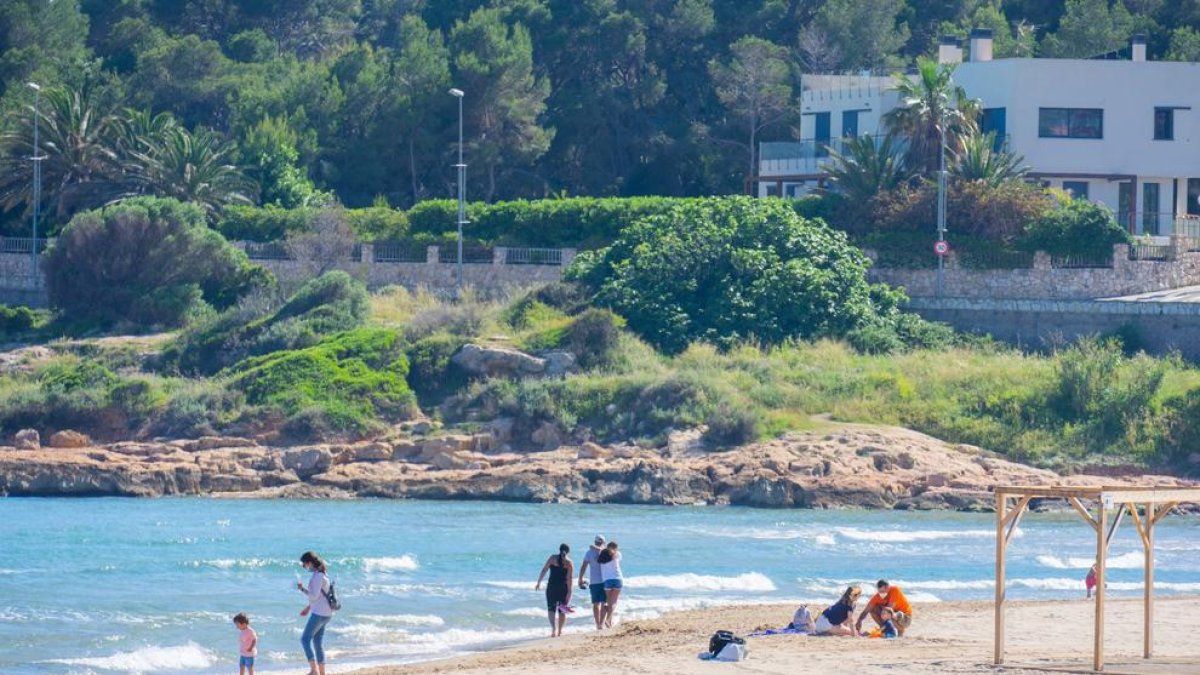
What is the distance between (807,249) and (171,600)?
2679cm

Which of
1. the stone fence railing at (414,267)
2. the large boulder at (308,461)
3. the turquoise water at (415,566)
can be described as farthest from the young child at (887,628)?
the stone fence railing at (414,267)

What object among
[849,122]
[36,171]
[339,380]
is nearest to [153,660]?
[339,380]

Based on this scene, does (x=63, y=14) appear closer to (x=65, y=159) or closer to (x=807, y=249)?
(x=65, y=159)

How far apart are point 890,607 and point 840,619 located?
0.63 meters

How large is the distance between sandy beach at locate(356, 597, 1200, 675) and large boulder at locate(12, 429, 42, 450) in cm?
2318

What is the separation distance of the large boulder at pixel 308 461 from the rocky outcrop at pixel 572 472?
30 mm

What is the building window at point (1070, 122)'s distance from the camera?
5888cm

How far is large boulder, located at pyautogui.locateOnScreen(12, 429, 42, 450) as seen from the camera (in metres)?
46.6

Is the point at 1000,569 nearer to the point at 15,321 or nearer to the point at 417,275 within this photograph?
the point at 417,275

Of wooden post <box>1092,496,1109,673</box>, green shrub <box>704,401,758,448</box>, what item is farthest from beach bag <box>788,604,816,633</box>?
green shrub <box>704,401,758,448</box>

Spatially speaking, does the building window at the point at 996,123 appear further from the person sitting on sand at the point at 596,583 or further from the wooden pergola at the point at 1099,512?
the wooden pergola at the point at 1099,512

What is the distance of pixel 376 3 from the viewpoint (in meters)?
93.1

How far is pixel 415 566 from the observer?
1299 inches

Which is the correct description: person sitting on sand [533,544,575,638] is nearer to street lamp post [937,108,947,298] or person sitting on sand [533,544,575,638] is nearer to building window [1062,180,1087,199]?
street lamp post [937,108,947,298]
